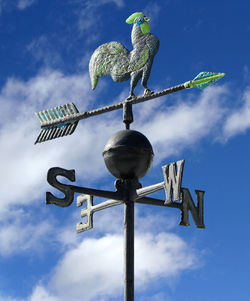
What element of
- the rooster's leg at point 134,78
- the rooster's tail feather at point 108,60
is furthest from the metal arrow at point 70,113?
the rooster's tail feather at point 108,60

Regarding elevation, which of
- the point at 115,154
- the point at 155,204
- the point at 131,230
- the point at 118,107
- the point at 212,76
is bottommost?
the point at 131,230

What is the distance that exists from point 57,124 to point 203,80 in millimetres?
2103

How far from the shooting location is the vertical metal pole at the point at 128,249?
16.8 feet

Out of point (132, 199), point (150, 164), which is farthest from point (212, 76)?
point (132, 199)

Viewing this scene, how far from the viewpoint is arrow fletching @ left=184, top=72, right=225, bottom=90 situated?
6.53m

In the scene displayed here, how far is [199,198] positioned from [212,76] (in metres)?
1.70

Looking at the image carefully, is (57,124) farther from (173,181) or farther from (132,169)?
(173,181)

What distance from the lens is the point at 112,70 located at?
283 inches

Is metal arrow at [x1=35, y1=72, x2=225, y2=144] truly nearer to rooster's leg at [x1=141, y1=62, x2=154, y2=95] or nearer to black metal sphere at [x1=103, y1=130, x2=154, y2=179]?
rooster's leg at [x1=141, y1=62, x2=154, y2=95]

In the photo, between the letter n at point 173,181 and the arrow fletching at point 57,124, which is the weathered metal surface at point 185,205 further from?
the arrow fletching at point 57,124

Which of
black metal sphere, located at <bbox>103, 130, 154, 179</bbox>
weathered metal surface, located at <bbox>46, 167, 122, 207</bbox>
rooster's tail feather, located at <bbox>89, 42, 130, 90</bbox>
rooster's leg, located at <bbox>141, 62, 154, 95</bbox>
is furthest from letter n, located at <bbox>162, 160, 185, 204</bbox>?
rooster's tail feather, located at <bbox>89, 42, 130, 90</bbox>

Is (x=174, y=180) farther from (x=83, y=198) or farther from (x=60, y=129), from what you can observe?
(x=60, y=129)

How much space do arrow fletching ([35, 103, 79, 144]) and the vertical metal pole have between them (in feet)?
7.05

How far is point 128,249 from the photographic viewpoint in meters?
5.24
